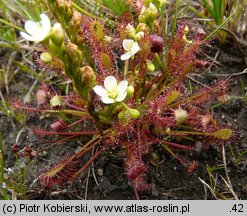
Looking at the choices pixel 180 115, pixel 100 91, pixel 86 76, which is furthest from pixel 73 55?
pixel 180 115

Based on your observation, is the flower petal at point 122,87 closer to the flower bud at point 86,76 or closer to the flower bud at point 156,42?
the flower bud at point 86,76

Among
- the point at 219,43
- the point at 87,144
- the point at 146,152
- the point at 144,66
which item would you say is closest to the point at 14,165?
the point at 87,144

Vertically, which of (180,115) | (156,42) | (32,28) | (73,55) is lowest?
(180,115)

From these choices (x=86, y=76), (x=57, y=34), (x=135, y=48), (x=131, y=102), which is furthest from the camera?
(x=131, y=102)

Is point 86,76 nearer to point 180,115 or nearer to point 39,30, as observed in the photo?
point 39,30

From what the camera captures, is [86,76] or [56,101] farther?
[56,101]

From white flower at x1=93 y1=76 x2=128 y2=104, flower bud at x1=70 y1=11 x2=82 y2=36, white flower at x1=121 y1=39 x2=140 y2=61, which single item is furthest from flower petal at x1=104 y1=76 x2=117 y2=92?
flower bud at x1=70 y1=11 x2=82 y2=36

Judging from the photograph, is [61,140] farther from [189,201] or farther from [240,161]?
[240,161]
